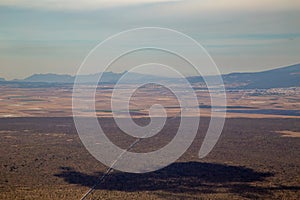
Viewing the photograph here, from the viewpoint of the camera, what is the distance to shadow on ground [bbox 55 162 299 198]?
32.3 meters

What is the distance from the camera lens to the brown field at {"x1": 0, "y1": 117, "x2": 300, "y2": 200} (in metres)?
31.3

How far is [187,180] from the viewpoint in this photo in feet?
116

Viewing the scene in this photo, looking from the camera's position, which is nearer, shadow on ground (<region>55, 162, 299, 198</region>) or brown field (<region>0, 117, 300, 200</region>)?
brown field (<region>0, 117, 300, 200</region>)

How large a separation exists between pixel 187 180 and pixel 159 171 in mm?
3816

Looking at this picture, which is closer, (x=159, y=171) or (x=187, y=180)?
(x=187, y=180)

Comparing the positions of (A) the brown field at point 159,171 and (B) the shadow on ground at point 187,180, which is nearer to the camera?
(A) the brown field at point 159,171

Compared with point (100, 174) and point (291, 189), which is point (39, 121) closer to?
point (100, 174)

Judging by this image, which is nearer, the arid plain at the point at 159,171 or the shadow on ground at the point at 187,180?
the arid plain at the point at 159,171

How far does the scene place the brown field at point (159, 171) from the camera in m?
31.3

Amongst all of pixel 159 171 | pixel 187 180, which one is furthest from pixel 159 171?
pixel 187 180

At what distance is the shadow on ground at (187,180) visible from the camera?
106 feet

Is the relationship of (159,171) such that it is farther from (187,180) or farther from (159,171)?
(187,180)

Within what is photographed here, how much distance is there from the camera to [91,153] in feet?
157

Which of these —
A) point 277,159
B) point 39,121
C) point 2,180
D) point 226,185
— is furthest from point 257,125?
point 2,180
